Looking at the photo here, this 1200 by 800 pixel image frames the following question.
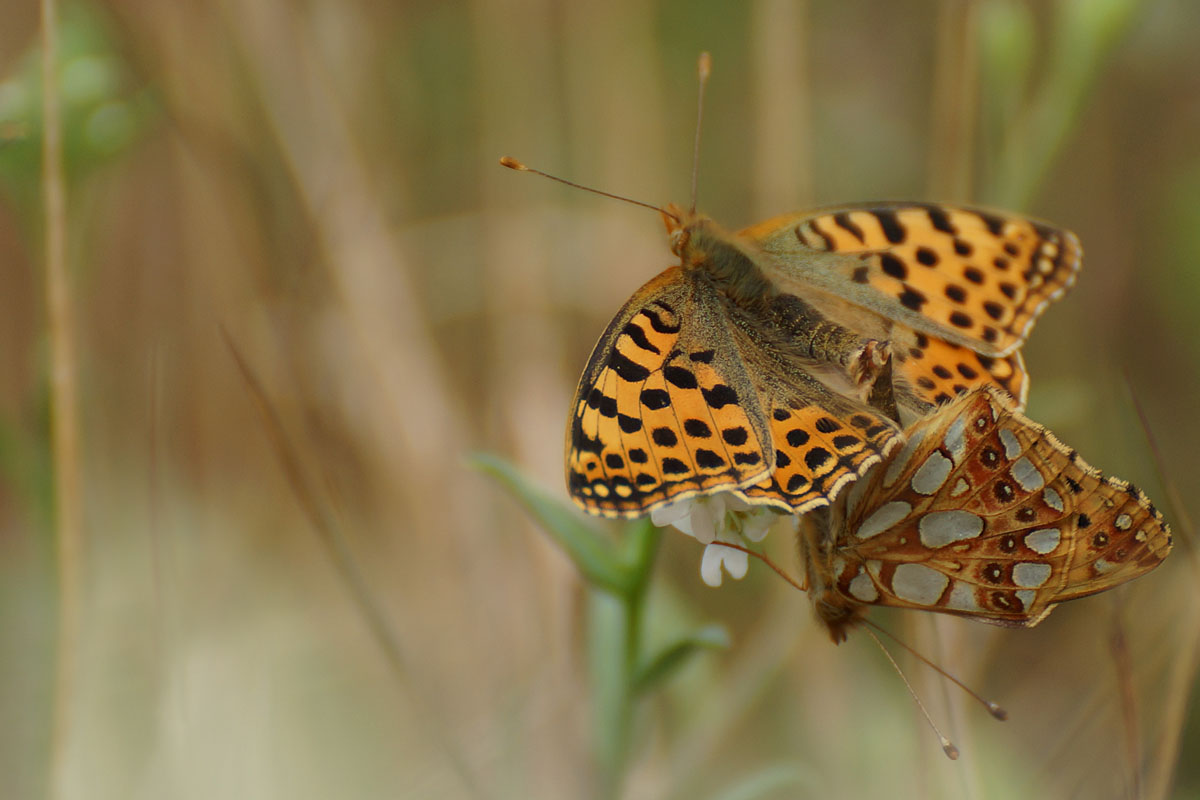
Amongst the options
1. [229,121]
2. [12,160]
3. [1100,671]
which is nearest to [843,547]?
[1100,671]

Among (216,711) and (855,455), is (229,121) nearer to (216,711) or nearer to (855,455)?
(216,711)

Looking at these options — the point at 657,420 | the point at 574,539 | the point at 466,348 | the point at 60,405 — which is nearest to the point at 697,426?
the point at 657,420

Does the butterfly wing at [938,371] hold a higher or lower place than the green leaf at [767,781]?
higher

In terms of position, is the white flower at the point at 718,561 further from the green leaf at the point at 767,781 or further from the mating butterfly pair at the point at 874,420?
the green leaf at the point at 767,781

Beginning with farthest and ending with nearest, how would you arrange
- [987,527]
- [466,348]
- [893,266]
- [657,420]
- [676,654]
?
[466,348] < [893,266] < [676,654] < [657,420] < [987,527]

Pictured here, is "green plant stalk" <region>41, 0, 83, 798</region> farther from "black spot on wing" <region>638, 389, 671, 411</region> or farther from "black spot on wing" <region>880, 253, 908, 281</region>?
"black spot on wing" <region>880, 253, 908, 281</region>

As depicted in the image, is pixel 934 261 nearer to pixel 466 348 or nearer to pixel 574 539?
pixel 574 539

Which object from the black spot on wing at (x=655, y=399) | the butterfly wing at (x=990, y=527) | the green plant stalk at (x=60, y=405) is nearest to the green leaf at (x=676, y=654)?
the butterfly wing at (x=990, y=527)

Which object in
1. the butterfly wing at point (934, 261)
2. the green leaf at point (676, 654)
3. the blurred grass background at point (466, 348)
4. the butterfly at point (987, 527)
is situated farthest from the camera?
the blurred grass background at point (466, 348)
